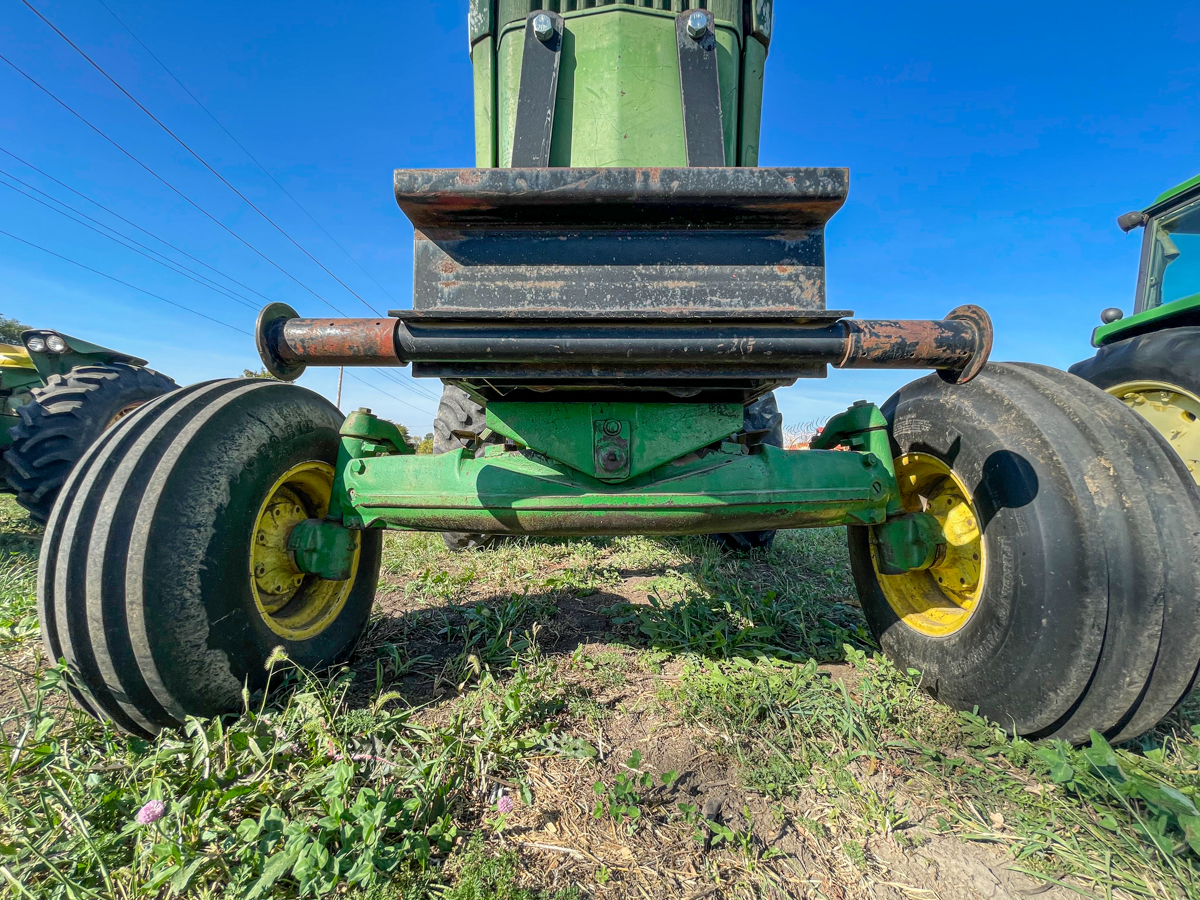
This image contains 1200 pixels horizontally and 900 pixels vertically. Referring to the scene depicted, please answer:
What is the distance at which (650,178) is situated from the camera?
129cm

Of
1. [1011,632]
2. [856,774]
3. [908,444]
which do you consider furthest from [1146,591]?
[856,774]

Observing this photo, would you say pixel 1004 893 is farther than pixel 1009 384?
No

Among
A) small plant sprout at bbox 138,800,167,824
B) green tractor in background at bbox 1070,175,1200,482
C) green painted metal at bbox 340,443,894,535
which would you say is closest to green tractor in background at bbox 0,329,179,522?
green painted metal at bbox 340,443,894,535

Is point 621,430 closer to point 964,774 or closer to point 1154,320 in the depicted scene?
point 964,774

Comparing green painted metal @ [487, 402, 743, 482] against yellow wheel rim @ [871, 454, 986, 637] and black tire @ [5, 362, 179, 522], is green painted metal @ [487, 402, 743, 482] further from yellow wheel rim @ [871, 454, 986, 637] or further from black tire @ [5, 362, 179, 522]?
black tire @ [5, 362, 179, 522]

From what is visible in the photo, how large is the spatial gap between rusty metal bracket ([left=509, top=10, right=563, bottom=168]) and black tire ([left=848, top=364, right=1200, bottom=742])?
1710 millimetres

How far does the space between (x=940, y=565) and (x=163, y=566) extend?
8.37 feet

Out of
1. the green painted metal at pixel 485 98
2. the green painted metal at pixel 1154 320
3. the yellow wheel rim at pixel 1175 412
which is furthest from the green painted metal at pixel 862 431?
the green painted metal at pixel 1154 320

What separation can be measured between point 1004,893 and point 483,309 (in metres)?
1.79

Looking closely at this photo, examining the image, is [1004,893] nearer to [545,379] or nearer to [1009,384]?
Result: [1009,384]

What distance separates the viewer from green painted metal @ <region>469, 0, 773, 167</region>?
1.87m

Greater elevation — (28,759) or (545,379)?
(545,379)

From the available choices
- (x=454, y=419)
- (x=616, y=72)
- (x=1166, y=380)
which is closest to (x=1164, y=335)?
(x=1166, y=380)

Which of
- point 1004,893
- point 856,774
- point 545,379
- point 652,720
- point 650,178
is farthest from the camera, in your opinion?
point 652,720
